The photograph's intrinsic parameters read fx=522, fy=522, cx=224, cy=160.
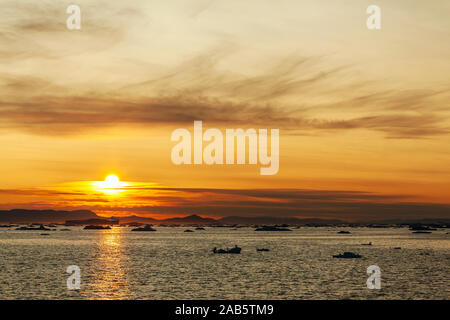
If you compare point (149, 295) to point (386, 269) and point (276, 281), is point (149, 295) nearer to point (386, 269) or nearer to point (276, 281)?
point (276, 281)

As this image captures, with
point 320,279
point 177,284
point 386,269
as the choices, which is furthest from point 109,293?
point 386,269

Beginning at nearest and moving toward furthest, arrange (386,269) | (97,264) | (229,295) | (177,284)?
(229,295) < (177,284) < (386,269) < (97,264)

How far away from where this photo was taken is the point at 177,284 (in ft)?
219

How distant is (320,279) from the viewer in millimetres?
72438
